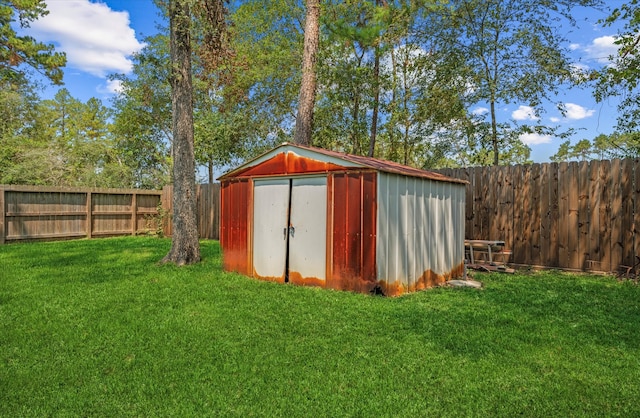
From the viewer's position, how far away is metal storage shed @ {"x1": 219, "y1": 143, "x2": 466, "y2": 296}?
517 centimetres

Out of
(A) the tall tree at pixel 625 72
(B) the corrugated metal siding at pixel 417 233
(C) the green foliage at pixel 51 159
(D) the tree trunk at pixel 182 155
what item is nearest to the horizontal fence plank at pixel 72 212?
(C) the green foliage at pixel 51 159

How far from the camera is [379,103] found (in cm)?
1335

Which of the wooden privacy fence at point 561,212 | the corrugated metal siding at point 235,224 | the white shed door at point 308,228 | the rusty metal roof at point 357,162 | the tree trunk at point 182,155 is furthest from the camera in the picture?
the tree trunk at point 182,155

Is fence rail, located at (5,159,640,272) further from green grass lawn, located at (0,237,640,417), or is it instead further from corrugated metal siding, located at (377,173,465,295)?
green grass lawn, located at (0,237,640,417)

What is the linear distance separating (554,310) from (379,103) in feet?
33.5

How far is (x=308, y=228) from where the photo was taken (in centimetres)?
584

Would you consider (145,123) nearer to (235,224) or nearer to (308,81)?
(308,81)

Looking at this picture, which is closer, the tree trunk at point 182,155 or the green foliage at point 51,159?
the tree trunk at point 182,155

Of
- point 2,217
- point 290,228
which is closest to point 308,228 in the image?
point 290,228

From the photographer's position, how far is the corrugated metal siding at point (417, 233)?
17.0 feet

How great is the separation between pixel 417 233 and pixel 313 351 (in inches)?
122

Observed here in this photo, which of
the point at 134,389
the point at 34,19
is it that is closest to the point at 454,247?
the point at 134,389

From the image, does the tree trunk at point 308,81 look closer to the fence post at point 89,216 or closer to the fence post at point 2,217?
the fence post at point 89,216

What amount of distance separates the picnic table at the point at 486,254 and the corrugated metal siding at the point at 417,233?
0.53 meters
